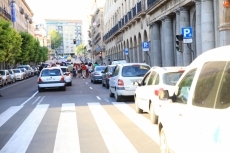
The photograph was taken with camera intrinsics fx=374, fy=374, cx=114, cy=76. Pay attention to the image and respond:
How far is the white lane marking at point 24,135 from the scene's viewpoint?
7.38 m

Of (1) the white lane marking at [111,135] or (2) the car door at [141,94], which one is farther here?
(2) the car door at [141,94]

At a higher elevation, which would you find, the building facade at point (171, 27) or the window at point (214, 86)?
the building facade at point (171, 27)

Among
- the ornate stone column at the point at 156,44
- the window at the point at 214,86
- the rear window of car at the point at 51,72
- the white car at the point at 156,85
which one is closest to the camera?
the window at the point at 214,86

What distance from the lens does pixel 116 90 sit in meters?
15.6

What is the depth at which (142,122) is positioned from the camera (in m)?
10.2

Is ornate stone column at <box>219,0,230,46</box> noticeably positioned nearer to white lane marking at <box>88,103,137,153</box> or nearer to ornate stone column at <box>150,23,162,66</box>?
white lane marking at <box>88,103,137,153</box>

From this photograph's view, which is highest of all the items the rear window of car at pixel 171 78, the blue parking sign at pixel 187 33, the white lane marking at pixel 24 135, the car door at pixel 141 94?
the blue parking sign at pixel 187 33

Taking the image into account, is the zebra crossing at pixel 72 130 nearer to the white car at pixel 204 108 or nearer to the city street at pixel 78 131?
the city street at pixel 78 131

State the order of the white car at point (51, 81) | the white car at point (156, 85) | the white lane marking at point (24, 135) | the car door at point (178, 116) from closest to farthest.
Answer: the car door at point (178, 116), the white lane marking at point (24, 135), the white car at point (156, 85), the white car at point (51, 81)

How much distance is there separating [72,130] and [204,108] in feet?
18.9

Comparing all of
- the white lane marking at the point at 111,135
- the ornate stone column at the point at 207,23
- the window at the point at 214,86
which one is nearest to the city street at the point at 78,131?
the white lane marking at the point at 111,135

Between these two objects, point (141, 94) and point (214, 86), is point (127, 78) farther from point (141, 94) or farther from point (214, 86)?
point (214, 86)

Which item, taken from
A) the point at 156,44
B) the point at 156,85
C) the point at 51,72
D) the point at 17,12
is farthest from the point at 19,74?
the point at 17,12

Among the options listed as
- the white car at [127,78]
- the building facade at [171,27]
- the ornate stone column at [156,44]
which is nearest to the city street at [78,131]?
the white car at [127,78]
